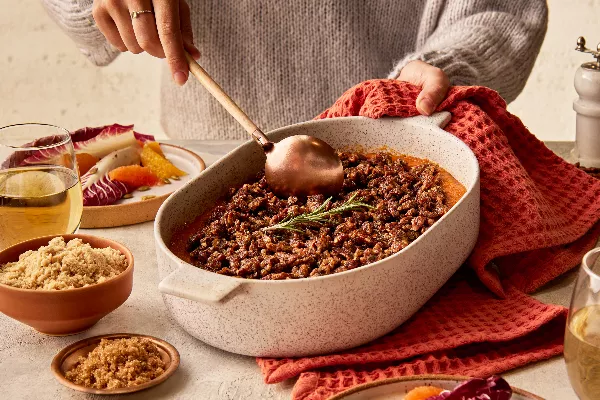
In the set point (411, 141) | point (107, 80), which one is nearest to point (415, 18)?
point (411, 141)

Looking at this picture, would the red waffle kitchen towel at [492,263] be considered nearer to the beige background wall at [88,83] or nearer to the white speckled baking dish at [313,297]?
the white speckled baking dish at [313,297]

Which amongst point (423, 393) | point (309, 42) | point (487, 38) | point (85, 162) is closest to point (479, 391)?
point (423, 393)

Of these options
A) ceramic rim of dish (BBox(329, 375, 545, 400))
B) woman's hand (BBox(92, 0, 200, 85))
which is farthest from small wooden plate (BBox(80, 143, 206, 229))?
ceramic rim of dish (BBox(329, 375, 545, 400))

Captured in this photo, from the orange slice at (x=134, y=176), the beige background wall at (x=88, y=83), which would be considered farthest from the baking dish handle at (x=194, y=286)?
the beige background wall at (x=88, y=83)

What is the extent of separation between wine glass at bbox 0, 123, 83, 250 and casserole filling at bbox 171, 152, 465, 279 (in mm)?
207

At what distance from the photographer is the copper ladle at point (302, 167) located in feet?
4.75

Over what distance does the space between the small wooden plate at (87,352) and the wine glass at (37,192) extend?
1.00ft

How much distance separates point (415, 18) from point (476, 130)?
811 mm

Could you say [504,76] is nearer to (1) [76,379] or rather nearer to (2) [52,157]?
(2) [52,157]

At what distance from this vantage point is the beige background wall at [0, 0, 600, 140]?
3.85 metres

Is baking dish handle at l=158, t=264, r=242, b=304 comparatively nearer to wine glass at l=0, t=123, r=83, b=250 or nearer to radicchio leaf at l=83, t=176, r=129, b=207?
wine glass at l=0, t=123, r=83, b=250

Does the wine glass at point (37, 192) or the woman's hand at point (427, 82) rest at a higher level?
the woman's hand at point (427, 82)

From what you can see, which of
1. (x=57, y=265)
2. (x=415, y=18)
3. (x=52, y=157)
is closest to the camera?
(x=57, y=265)

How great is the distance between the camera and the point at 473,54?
1946 millimetres
